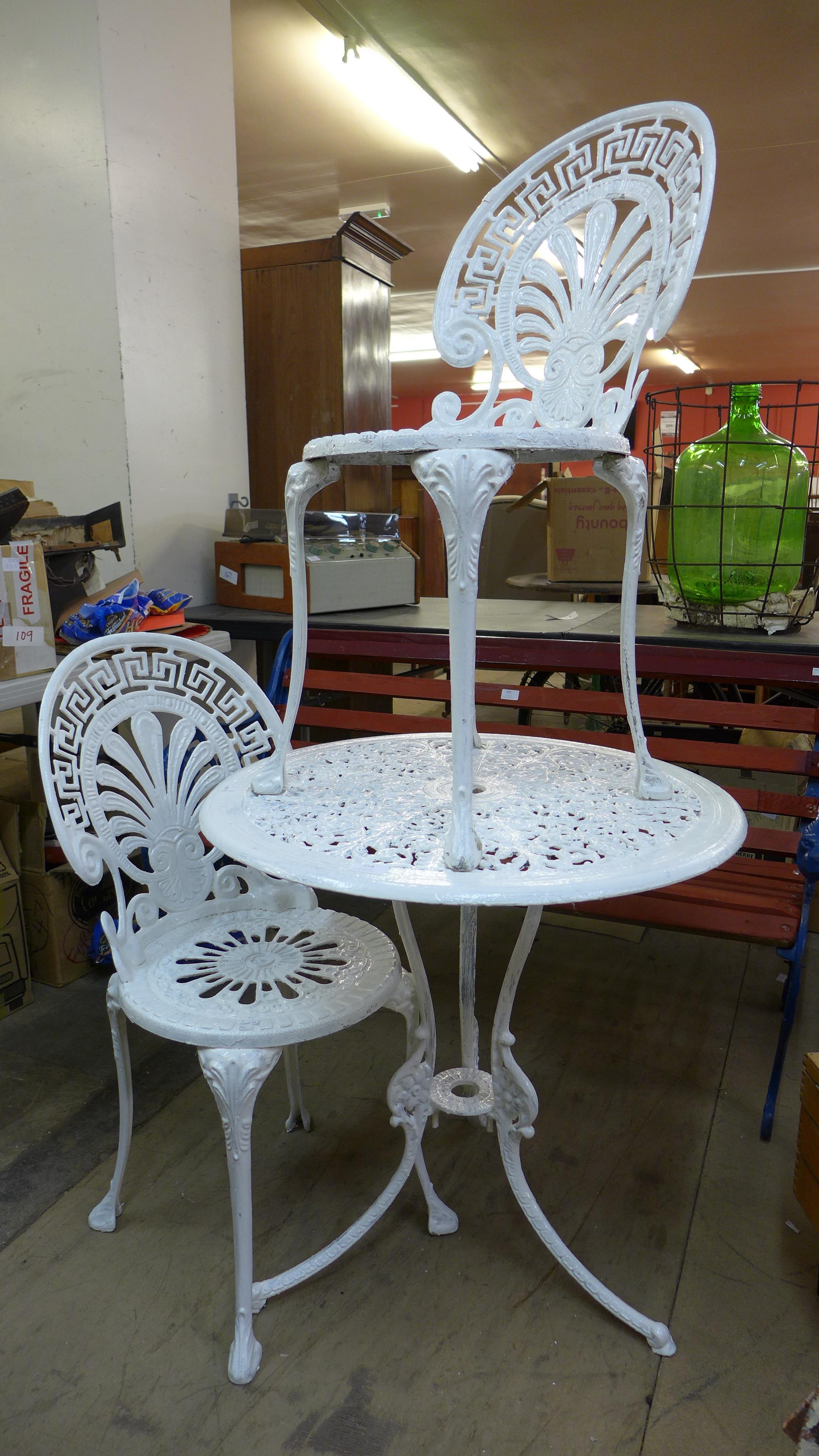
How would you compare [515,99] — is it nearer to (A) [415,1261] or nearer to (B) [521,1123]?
(B) [521,1123]

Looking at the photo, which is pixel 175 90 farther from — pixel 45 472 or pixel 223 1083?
pixel 223 1083

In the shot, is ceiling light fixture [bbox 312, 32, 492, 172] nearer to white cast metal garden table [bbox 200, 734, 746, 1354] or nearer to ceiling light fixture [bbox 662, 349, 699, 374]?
white cast metal garden table [bbox 200, 734, 746, 1354]

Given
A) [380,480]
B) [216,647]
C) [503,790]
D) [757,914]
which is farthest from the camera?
[380,480]

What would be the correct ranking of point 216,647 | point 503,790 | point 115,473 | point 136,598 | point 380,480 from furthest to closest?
point 380,480 < point 115,473 < point 216,647 < point 136,598 < point 503,790

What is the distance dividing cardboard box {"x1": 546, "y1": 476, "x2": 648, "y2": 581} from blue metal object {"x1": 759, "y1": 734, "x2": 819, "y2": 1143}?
1.57 meters

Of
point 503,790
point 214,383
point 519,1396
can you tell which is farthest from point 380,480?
point 519,1396

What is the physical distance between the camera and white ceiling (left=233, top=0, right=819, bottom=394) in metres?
3.52

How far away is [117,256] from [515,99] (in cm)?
281

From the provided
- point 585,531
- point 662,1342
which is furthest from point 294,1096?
point 585,531

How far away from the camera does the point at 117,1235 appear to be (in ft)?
4.79

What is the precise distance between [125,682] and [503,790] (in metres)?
0.68

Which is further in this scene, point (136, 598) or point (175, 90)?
point (175, 90)

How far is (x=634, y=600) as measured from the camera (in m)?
1.29

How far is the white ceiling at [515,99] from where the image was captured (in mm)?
3520
